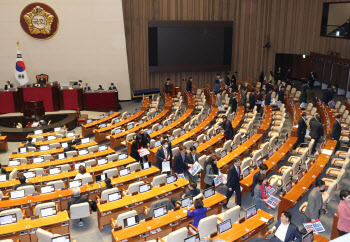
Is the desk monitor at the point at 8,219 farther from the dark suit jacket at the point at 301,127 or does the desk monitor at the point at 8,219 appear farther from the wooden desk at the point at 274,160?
the dark suit jacket at the point at 301,127

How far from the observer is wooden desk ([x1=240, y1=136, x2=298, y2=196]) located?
32.4ft

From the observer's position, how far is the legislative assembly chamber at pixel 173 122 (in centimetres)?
831

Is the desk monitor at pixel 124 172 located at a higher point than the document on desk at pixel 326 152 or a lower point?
lower

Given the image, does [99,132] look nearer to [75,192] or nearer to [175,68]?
[75,192]

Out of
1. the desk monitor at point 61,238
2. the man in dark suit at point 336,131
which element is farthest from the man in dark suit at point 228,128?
the desk monitor at point 61,238

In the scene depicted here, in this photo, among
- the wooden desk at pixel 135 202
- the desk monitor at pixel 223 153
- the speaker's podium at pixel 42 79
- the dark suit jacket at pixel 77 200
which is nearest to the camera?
the wooden desk at pixel 135 202

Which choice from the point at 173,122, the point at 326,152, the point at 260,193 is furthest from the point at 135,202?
the point at 173,122

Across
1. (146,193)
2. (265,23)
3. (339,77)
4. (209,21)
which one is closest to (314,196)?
Answer: (146,193)

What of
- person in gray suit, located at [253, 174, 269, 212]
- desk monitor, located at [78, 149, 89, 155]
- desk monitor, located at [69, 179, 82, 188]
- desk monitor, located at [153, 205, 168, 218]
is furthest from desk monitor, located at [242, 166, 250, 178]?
desk monitor, located at [78, 149, 89, 155]

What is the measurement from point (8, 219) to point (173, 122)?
9.76m

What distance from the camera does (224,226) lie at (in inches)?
302

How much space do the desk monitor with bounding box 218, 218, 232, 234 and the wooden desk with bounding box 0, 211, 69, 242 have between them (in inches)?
141

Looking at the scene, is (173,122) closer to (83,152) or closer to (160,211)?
(83,152)

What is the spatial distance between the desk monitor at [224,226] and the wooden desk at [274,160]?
220cm
